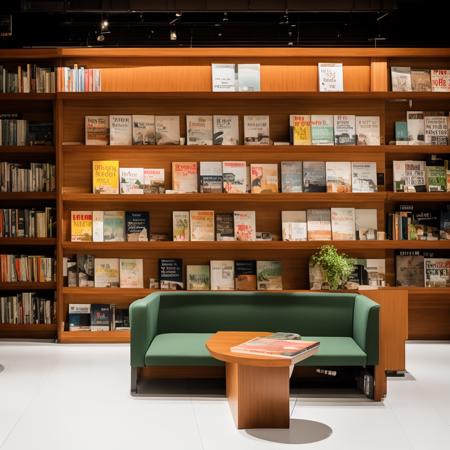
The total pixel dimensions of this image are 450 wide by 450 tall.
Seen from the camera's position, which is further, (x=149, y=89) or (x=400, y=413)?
(x=149, y=89)

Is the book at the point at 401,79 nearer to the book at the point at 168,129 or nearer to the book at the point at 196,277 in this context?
the book at the point at 168,129

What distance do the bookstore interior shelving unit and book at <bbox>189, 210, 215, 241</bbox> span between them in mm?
128

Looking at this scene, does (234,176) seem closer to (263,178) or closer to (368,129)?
(263,178)

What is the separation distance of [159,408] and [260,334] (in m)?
0.92

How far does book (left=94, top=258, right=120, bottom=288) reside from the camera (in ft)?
23.7

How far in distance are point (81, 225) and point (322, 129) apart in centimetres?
267

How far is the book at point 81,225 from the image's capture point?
284 inches

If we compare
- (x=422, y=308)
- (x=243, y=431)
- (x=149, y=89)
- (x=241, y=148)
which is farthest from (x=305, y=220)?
(x=243, y=431)

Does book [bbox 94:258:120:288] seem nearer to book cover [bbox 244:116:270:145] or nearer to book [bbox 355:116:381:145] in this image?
book cover [bbox 244:116:270:145]

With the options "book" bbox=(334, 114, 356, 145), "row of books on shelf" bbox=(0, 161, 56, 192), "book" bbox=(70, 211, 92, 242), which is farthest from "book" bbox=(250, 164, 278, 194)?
"row of books on shelf" bbox=(0, 161, 56, 192)

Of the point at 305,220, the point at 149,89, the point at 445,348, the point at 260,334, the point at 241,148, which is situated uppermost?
the point at 149,89

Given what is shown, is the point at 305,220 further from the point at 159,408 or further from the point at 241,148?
the point at 159,408

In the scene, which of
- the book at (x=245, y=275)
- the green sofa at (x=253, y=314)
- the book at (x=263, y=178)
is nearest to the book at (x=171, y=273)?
the book at (x=245, y=275)

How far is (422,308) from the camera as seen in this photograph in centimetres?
734
